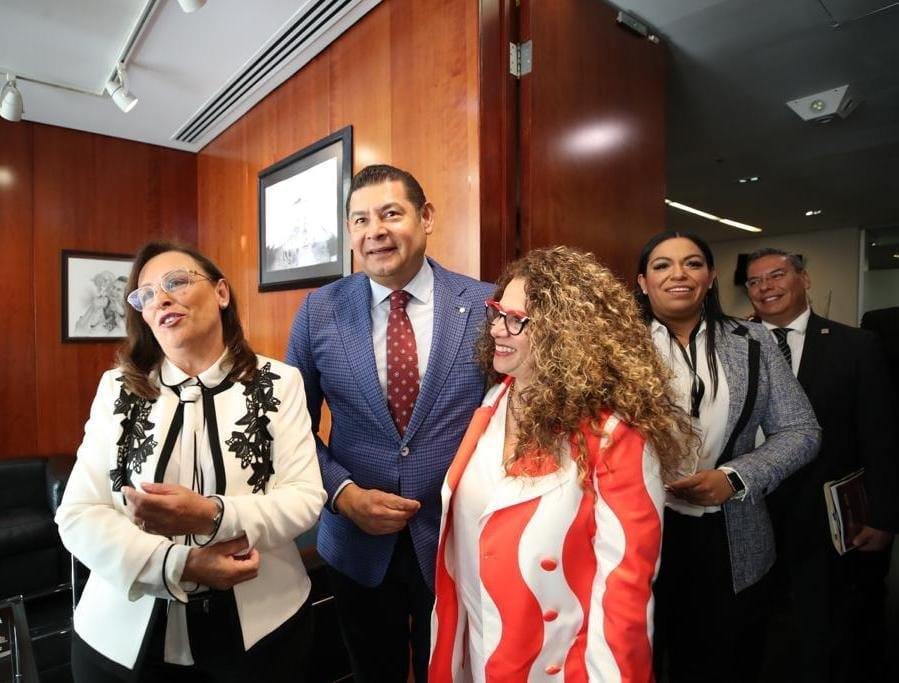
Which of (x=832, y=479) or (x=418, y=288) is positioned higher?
(x=418, y=288)

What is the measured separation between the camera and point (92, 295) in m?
4.45

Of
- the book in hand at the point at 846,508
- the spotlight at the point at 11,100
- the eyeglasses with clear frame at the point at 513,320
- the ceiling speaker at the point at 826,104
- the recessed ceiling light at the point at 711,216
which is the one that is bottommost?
the book in hand at the point at 846,508

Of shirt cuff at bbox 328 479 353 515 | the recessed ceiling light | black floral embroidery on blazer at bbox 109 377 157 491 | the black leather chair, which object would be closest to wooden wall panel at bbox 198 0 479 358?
shirt cuff at bbox 328 479 353 515

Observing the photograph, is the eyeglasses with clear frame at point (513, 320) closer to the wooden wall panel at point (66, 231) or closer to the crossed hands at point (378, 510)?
the crossed hands at point (378, 510)

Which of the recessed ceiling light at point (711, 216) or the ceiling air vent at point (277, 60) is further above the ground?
the recessed ceiling light at point (711, 216)

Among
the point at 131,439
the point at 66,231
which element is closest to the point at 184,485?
the point at 131,439

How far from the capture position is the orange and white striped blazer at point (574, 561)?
1.03m

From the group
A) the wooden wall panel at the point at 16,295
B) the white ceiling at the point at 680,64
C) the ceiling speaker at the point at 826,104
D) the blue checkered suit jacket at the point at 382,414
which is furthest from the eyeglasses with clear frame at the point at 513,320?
the wooden wall panel at the point at 16,295

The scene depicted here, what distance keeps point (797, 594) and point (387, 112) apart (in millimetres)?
2726

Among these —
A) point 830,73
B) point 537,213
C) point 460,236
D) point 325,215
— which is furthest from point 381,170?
point 830,73

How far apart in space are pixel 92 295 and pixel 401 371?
4.17 m

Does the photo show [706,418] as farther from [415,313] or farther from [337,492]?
[337,492]

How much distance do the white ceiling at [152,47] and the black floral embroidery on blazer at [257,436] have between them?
2.11m

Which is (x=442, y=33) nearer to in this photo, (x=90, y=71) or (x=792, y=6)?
(x=792, y=6)
